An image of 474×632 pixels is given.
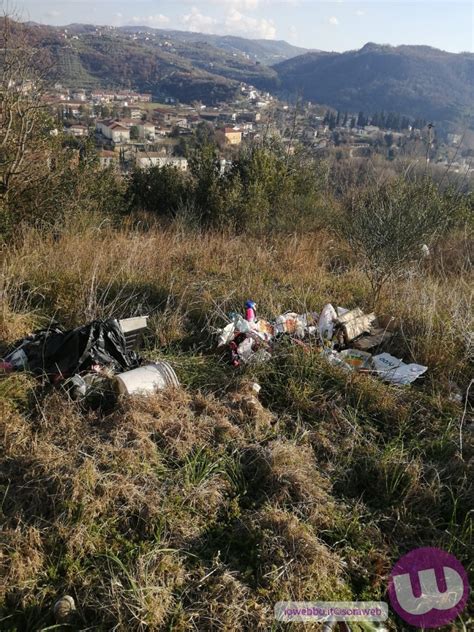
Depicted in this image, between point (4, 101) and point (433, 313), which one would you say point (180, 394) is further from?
point (4, 101)

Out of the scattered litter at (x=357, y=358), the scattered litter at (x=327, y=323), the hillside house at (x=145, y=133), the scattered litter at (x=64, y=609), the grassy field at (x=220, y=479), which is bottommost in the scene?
the scattered litter at (x=64, y=609)

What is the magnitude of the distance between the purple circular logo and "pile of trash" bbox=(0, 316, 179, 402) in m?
1.62

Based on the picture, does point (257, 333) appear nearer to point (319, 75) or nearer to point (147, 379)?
point (147, 379)

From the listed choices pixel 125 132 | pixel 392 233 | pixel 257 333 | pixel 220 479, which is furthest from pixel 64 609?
pixel 125 132

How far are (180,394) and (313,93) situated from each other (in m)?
101

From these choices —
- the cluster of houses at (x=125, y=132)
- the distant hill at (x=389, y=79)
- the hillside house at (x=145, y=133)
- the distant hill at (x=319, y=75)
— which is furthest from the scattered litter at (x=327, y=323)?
the distant hill at (x=389, y=79)

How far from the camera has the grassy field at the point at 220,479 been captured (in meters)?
1.67

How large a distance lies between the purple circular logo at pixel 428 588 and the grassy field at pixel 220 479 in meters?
0.05

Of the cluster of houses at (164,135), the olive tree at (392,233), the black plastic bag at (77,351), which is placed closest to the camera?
the black plastic bag at (77,351)

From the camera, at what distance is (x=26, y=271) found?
4.06 meters

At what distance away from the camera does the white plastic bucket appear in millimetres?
2636

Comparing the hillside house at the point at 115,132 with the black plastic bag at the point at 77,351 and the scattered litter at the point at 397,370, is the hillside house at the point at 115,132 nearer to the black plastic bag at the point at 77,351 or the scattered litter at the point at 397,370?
the black plastic bag at the point at 77,351

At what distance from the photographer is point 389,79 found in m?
85.8

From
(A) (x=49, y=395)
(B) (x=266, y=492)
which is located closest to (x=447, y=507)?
(B) (x=266, y=492)
